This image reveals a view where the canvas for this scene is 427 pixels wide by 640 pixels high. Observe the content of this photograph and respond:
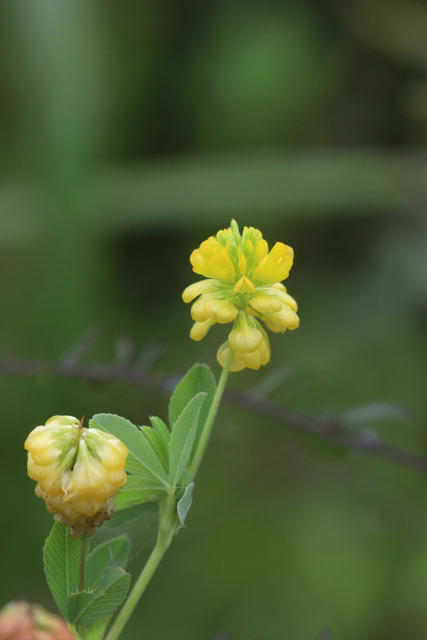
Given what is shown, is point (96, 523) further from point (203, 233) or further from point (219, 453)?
point (203, 233)

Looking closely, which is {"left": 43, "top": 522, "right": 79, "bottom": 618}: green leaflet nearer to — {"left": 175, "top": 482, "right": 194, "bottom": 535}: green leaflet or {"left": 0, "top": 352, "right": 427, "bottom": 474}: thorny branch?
{"left": 175, "top": 482, "right": 194, "bottom": 535}: green leaflet

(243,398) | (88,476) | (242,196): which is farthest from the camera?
(242,196)

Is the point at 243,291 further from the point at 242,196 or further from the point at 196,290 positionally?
the point at 242,196

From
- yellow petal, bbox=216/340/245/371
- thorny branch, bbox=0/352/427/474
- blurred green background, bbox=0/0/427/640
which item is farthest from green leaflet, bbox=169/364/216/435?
blurred green background, bbox=0/0/427/640

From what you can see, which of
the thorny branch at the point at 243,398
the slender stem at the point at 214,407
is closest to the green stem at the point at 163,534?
the slender stem at the point at 214,407

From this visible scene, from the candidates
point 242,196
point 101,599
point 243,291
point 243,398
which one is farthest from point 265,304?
point 242,196
